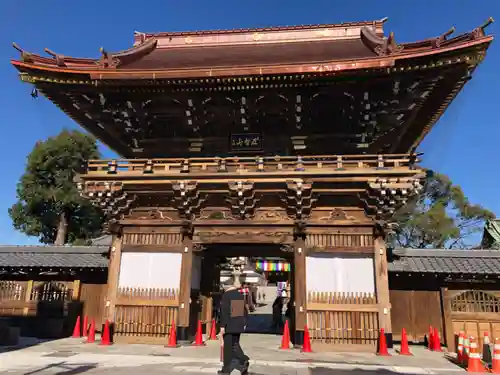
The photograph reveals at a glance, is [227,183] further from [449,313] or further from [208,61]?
[449,313]

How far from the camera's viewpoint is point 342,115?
46.5 feet

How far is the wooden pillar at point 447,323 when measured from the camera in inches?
559

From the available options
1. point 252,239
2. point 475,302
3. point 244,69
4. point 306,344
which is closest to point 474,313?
point 475,302

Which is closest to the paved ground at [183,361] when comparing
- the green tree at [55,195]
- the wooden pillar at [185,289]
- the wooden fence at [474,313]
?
the wooden pillar at [185,289]

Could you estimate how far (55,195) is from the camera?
3675 centimetres

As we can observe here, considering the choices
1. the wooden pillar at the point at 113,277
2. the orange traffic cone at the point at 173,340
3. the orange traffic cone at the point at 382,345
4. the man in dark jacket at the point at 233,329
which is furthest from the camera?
the wooden pillar at the point at 113,277

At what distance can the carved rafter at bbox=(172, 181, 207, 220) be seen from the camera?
1341cm

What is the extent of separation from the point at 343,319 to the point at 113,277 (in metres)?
8.36

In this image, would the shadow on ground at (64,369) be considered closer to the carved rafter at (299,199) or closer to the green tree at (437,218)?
the carved rafter at (299,199)

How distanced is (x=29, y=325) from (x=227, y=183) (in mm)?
10901

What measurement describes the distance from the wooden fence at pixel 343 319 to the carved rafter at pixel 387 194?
9.60ft

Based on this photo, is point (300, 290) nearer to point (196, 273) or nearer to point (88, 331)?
point (196, 273)

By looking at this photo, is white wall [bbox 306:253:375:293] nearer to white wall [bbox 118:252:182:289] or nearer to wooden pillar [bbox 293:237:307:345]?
wooden pillar [bbox 293:237:307:345]

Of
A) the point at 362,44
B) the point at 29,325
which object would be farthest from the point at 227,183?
the point at 29,325
